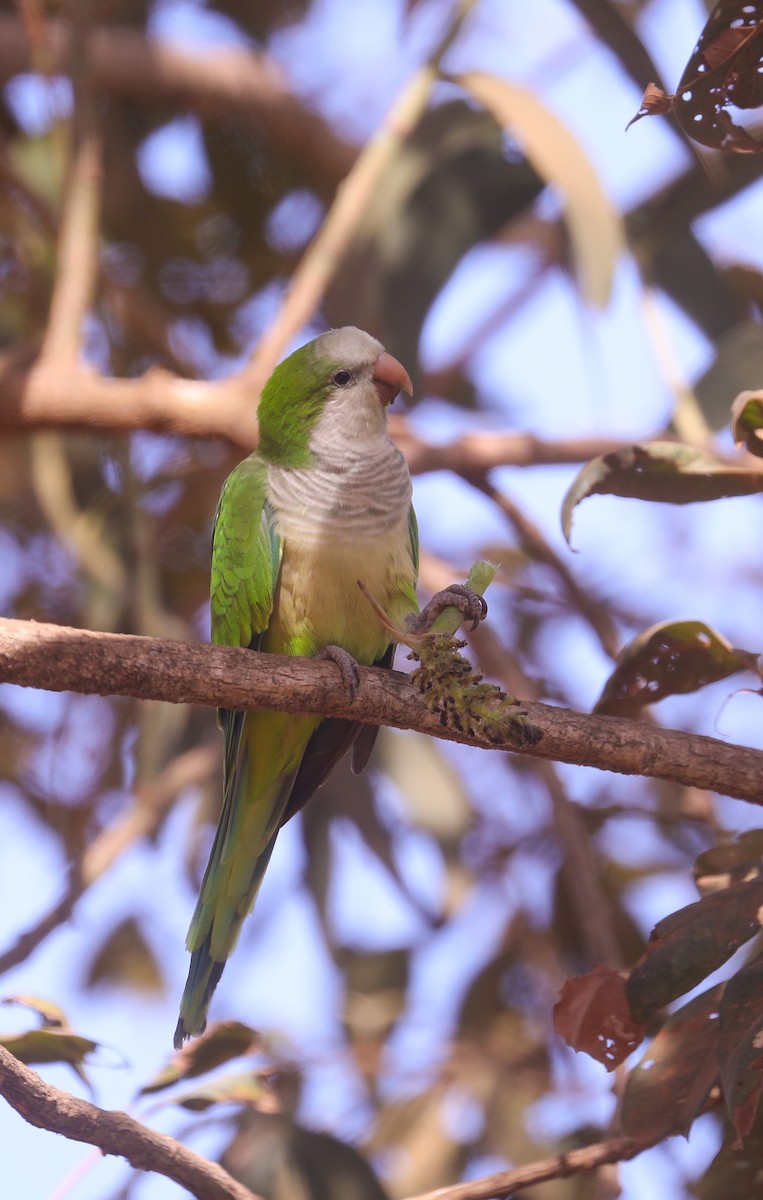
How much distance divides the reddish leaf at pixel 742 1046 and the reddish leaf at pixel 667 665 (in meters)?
0.60

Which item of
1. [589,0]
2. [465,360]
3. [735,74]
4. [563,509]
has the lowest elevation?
[563,509]

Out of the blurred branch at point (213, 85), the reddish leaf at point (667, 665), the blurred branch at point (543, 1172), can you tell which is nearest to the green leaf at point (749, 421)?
the reddish leaf at point (667, 665)

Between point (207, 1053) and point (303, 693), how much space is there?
79 centimetres

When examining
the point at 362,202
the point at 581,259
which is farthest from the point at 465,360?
the point at 581,259

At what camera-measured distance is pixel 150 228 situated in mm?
4559

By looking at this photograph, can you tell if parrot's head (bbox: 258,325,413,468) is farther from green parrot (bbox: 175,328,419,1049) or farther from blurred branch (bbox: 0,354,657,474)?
blurred branch (bbox: 0,354,657,474)

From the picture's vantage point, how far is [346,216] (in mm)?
3422

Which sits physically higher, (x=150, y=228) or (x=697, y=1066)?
(x=150, y=228)

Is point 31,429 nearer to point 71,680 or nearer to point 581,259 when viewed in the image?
point 581,259

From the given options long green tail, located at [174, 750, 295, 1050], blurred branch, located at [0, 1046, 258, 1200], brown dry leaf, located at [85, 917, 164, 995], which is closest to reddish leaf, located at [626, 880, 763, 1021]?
blurred branch, located at [0, 1046, 258, 1200]

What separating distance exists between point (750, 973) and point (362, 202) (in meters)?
2.48

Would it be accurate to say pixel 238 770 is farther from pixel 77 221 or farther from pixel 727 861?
pixel 77 221

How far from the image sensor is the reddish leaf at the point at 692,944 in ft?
5.79

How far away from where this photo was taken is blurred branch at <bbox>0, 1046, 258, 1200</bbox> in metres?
1.64
